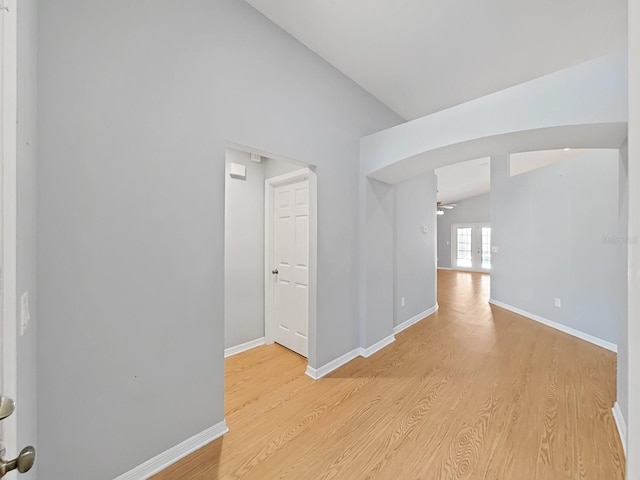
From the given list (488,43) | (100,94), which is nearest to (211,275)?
(100,94)

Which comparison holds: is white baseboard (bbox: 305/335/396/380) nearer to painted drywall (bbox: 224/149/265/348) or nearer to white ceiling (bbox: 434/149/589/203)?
painted drywall (bbox: 224/149/265/348)

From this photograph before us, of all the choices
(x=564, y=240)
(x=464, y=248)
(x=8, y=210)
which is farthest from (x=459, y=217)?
(x=8, y=210)

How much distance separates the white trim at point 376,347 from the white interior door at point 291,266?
65 cm

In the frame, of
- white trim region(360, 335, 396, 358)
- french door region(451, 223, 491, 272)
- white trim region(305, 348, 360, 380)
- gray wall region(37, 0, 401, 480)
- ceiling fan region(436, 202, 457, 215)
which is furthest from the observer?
ceiling fan region(436, 202, 457, 215)

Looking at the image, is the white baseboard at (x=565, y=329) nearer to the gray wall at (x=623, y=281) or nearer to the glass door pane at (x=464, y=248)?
the gray wall at (x=623, y=281)

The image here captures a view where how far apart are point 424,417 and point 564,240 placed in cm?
365

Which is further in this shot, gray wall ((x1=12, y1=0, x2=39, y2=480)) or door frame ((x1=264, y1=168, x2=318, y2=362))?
door frame ((x1=264, y1=168, x2=318, y2=362))

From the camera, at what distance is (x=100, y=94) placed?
4.53ft

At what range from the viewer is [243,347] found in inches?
129

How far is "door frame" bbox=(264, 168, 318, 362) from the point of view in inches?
104

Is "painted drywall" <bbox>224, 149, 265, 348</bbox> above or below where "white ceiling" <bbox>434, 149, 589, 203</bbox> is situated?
below

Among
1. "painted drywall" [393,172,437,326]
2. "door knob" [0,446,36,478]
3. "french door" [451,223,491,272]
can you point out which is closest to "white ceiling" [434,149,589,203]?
"painted drywall" [393,172,437,326]

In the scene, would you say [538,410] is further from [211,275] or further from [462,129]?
[211,275]

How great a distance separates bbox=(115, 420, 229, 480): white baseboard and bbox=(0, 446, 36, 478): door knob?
4.17ft
